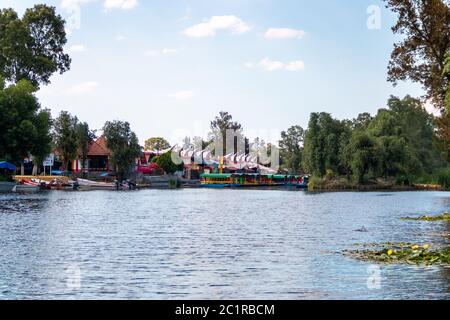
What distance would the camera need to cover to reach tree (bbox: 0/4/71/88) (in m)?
103

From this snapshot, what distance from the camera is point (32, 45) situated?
4227 inches

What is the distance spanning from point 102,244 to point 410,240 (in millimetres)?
14320

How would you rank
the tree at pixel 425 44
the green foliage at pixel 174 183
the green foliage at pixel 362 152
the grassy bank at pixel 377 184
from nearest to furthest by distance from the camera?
the tree at pixel 425 44 → the green foliage at pixel 362 152 → the grassy bank at pixel 377 184 → the green foliage at pixel 174 183

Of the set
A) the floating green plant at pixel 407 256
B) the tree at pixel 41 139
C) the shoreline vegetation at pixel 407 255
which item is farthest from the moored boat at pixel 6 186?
the floating green plant at pixel 407 256

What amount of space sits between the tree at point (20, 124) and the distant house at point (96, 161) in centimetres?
4109

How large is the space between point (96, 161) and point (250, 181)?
34.6 meters

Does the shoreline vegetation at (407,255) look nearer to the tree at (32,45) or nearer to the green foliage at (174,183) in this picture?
the tree at (32,45)

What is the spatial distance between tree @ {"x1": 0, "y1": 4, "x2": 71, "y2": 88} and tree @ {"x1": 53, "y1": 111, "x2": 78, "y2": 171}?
12339 millimetres

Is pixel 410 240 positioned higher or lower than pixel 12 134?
lower

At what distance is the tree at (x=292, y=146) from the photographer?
179m
